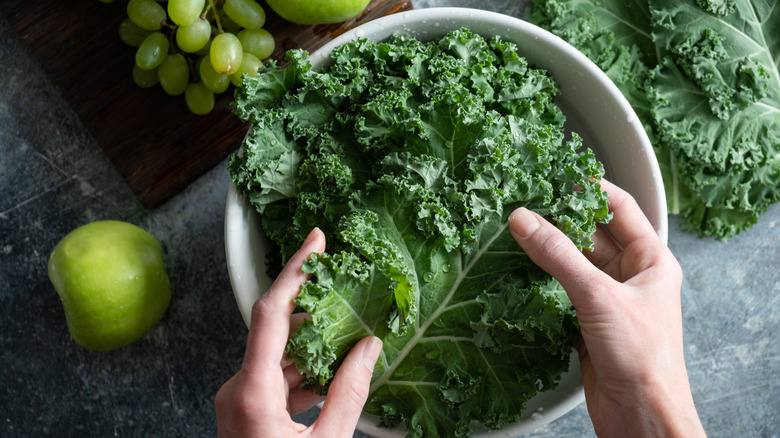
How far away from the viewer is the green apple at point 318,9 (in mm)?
1687

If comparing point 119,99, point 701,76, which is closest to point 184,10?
point 119,99

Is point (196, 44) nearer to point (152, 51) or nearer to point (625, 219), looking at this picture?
point (152, 51)

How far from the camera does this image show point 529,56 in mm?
1675

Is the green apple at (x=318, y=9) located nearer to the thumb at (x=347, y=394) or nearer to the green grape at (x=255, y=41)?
the green grape at (x=255, y=41)

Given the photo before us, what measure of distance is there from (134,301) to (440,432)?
98 cm

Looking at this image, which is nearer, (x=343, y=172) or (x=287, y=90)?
(x=343, y=172)

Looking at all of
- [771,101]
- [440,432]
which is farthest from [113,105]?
[771,101]

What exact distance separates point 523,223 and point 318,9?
82 centimetres

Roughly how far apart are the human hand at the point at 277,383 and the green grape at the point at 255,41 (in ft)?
2.44

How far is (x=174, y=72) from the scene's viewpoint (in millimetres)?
1855

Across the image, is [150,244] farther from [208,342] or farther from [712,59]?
[712,59]

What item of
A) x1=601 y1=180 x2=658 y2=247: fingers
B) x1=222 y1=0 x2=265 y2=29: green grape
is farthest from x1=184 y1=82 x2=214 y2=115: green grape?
x1=601 y1=180 x2=658 y2=247: fingers

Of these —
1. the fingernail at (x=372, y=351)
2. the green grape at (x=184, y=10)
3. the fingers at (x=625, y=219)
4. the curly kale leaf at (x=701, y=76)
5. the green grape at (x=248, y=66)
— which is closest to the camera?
the fingernail at (x=372, y=351)

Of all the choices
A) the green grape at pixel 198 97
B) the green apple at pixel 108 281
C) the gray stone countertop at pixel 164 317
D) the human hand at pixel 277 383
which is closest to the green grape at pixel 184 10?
the green grape at pixel 198 97
